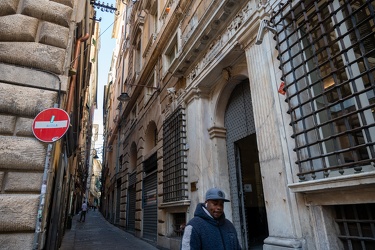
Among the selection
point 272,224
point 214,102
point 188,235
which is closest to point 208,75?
point 214,102

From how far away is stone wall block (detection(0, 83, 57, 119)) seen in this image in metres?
4.18

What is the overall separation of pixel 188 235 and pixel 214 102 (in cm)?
528

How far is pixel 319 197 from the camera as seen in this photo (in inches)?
139

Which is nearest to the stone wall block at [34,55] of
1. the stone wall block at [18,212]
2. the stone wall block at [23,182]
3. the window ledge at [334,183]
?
the stone wall block at [23,182]

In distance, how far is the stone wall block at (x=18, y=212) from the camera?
3682 millimetres

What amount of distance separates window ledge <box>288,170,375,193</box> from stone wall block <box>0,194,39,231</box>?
3759 millimetres

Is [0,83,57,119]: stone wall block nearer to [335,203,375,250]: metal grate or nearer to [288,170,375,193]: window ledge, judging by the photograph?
[288,170,375,193]: window ledge

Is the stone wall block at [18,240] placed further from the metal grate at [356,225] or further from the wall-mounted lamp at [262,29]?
the wall-mounted lamp at [262,29]

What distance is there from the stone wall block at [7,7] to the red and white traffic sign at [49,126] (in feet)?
7.14

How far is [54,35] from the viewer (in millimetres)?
4930

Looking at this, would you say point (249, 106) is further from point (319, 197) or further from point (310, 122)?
point (319, 197)

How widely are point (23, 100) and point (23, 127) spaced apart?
46 centimetres

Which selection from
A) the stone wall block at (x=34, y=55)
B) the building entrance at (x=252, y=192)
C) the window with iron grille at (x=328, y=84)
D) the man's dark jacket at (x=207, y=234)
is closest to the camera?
the man's dark jacket at (x=207, y=234)

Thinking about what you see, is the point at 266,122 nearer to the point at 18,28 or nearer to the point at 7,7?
the point at 18,28
